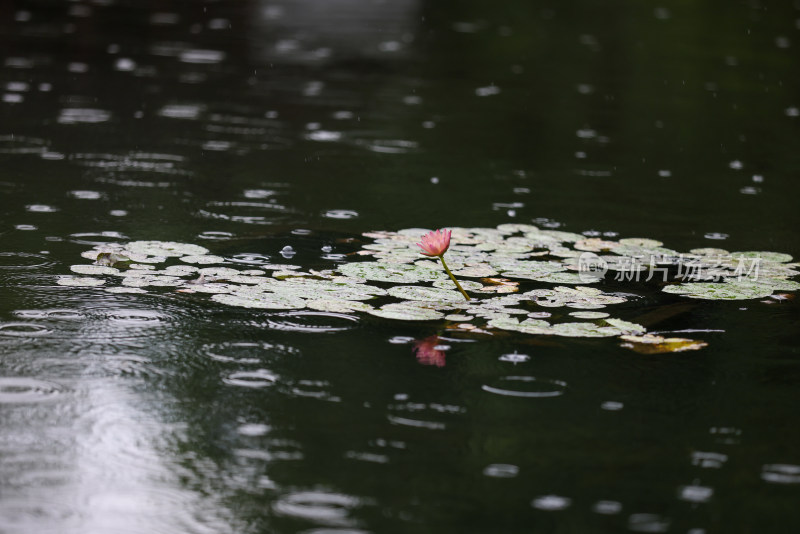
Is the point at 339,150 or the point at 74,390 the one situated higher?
the point at 339,150

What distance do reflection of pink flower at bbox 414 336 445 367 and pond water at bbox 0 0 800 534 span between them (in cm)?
2

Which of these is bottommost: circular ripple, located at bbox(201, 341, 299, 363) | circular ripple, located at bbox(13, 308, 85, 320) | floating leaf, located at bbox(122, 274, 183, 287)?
circular ripple, located at bbox(201, 341, 299, 363)

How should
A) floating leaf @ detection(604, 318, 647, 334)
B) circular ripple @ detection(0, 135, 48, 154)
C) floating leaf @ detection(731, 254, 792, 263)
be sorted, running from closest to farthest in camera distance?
floating leaf @ detection(604, 318, 647, 334) < floating leaf @ detection(731, 254, 792, 263) < circular ripple @ detection(0, 135, 48, 154)

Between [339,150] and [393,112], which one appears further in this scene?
[393,112]

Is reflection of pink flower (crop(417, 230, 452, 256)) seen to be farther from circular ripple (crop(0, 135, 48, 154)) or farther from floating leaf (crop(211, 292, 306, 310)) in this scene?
circular ripple (crop(0, 135, 48, 154))

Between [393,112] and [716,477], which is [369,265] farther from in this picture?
[393,112]

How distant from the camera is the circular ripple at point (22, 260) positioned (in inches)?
187

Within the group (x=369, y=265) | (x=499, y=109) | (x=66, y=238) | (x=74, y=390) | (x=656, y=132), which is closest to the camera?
(x=74, y=390)

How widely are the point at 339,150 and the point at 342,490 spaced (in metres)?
5.17

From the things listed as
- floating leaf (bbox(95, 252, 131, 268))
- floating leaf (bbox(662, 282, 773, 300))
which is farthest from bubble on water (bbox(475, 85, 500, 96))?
floating leaf (bbox(95, 252, 131, 268))

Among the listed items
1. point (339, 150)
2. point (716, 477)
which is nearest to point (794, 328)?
point (716, 477)

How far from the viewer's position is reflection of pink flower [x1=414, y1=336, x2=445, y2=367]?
383 centimetres

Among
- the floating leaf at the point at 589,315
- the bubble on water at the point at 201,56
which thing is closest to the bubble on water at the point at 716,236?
the floating leaf at the point at 589,315

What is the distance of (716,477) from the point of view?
3061 mm
